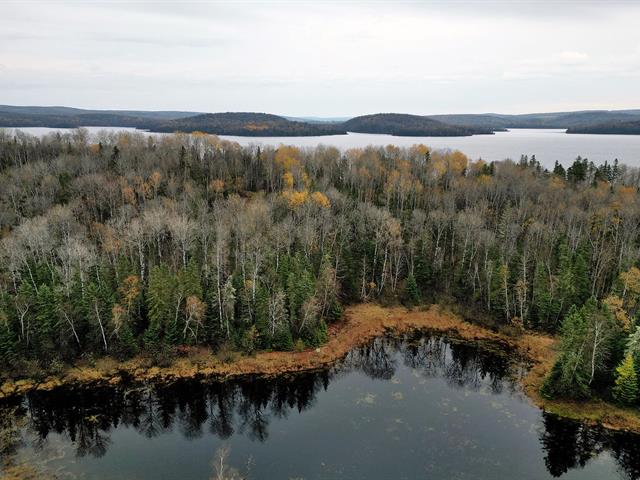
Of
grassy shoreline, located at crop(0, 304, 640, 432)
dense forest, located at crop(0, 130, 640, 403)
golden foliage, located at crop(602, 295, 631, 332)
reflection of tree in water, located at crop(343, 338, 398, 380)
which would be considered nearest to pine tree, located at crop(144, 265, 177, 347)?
dense forest, located at crop(0, 130, 640, 403)

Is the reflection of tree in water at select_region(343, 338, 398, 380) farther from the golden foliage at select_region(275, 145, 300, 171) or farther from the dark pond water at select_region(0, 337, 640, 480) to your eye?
the golden foliage at select_region(275, 145, 300, 171)

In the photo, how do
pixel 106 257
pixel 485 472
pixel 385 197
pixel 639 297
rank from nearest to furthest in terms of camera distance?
1. pixel 485 472
2. pixel 639 297
3. pixel 106 257
4. pixel 385 197

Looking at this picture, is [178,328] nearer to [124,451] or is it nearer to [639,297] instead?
[124,451]

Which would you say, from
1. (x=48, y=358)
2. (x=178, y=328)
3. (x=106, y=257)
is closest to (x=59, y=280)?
(x=106, y=257)

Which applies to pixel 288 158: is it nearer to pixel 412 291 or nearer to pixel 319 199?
pixel 319 199

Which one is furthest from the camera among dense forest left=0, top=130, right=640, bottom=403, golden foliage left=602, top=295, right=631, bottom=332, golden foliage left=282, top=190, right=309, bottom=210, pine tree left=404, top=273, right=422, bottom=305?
golden foliage left=282, top=190, right=309, bottom=210
